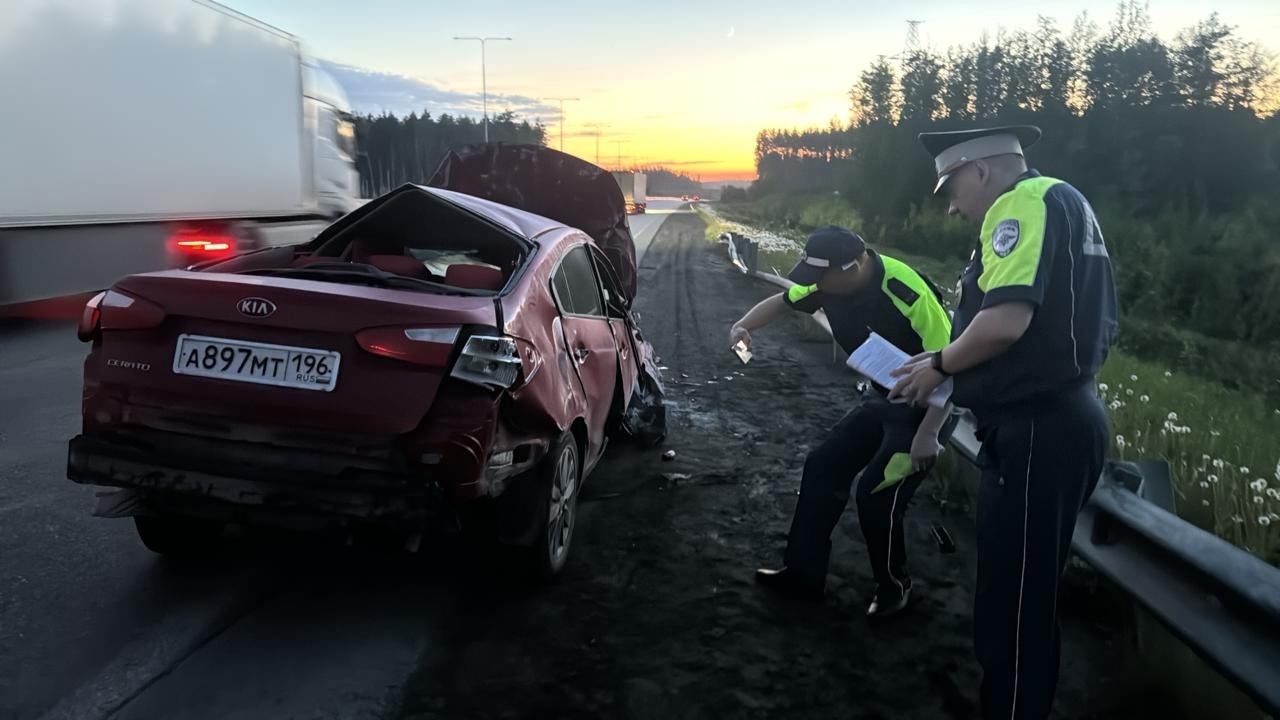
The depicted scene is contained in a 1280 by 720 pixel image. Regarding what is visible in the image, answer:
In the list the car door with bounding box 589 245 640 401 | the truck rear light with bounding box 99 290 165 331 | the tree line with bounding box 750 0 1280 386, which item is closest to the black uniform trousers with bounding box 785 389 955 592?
the car door with bounding box 589 245 640 401

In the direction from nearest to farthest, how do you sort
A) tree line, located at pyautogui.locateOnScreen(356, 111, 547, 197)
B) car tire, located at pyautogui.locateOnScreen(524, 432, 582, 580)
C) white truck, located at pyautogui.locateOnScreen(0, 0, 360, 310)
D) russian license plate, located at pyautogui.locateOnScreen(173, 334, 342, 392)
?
russian license plate, located at pyautogui.locateOnScreen(173, 334, 342, 392) → car tire, located at pyautogui.locateOnScreen(524, 432, 582, 580) → white truck, located at pyautogui.locateOnScreen(0, 0, 360, 310) → tree line, located at pyautogui.locateOnScreen(356, 111, 547, 197)

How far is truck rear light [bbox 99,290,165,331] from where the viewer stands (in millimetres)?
3576

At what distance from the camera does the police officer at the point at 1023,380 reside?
2744mm

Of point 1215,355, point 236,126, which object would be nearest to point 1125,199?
point 1215,355

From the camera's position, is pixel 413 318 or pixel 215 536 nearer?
pixel 413 318

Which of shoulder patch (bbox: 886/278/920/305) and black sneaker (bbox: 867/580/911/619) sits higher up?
shoulder patch (bbox: 886/278/920/305)

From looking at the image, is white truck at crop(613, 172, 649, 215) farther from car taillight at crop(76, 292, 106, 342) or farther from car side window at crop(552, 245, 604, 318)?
car taillight at crop(76, 292, 106, 342)

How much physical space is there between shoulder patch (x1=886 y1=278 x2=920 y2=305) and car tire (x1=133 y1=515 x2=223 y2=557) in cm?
297

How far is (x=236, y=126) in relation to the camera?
1273 cm

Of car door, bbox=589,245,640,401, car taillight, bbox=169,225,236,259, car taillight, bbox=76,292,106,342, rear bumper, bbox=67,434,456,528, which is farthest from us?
car taillight, bbox=169,225,236,259

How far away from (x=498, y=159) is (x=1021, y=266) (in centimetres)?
600

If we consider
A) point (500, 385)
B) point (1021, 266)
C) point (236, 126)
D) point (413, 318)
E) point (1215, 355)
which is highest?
point (236, 126)

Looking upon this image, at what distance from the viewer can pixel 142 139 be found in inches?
434

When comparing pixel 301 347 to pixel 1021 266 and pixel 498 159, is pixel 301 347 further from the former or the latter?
pixel 498 159
